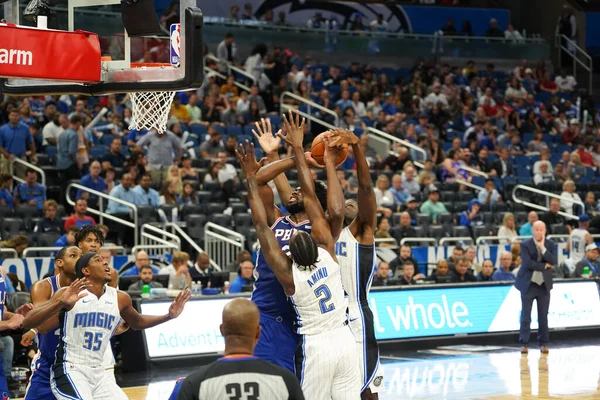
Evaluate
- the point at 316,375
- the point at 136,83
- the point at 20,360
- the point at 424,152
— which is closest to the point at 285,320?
the point at 316,375

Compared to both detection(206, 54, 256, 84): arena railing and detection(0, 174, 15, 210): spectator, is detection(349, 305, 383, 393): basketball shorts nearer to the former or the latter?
detection(0, 174, 15, 210): spectator

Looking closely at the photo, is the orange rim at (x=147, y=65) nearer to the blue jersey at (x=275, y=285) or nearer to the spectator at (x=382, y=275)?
the blue jersey at (x=275, y=285)

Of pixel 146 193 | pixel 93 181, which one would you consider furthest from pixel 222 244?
pixel 93 181

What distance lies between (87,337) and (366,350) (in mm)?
1998

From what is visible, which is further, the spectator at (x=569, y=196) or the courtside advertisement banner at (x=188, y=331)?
the spectator at (x=569, y=196)

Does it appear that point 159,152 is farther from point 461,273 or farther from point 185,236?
point 461,273

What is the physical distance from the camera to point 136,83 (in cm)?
731

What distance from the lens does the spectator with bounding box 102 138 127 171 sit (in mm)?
17328

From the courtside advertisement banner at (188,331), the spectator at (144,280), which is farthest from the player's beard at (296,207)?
the spectator at (144,280)

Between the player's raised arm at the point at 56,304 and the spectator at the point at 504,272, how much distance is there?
10.4m

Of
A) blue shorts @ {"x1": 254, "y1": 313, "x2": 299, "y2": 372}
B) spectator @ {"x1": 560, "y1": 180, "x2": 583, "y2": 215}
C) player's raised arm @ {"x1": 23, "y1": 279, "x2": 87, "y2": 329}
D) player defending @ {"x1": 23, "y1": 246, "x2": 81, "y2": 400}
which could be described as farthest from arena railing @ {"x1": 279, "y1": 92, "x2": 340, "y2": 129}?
player's raised arm @ {"x1": 23, "y1": 279, "x2": 87, "y2": 329}

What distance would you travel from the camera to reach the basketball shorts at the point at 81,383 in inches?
267

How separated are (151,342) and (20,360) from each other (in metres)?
1.63

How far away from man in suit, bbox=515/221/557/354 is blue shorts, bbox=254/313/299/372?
8384 mm
